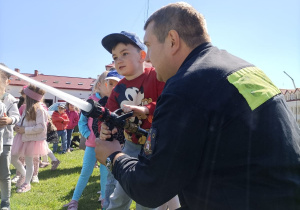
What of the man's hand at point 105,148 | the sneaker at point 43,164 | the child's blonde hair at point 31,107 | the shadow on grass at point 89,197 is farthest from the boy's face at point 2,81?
the sneaker at point 43,164

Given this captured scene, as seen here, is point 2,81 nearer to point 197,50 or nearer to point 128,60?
point 128,60

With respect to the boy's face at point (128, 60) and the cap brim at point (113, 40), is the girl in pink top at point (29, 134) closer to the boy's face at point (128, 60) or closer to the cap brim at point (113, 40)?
the cap brim at point (113, 40)

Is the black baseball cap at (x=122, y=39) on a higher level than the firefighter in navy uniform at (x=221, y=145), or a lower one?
higher

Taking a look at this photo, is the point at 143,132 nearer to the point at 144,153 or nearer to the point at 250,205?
the point at 144,153

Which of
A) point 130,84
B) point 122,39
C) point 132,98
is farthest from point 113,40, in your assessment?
point 132,98

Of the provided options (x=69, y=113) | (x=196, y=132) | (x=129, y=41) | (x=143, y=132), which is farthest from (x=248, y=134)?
(x=69, y=113)

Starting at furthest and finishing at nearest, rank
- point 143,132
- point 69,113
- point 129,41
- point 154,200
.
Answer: point 69,113 < point 129,41 < point 143,132 < point 154,200

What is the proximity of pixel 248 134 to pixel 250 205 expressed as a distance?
34 centimetres

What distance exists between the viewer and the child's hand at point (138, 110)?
96.5 inches

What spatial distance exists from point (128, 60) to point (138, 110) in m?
0.81

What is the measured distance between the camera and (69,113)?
42.9 ft

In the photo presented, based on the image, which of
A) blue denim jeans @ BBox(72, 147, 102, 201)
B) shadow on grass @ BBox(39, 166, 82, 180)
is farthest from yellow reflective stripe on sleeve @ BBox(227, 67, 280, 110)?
shadow on grass @ BBox(39, 166, 82, 180)

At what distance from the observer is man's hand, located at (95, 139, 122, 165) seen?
1.92m

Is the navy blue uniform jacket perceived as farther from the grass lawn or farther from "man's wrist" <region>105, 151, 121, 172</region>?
the grass lawn
